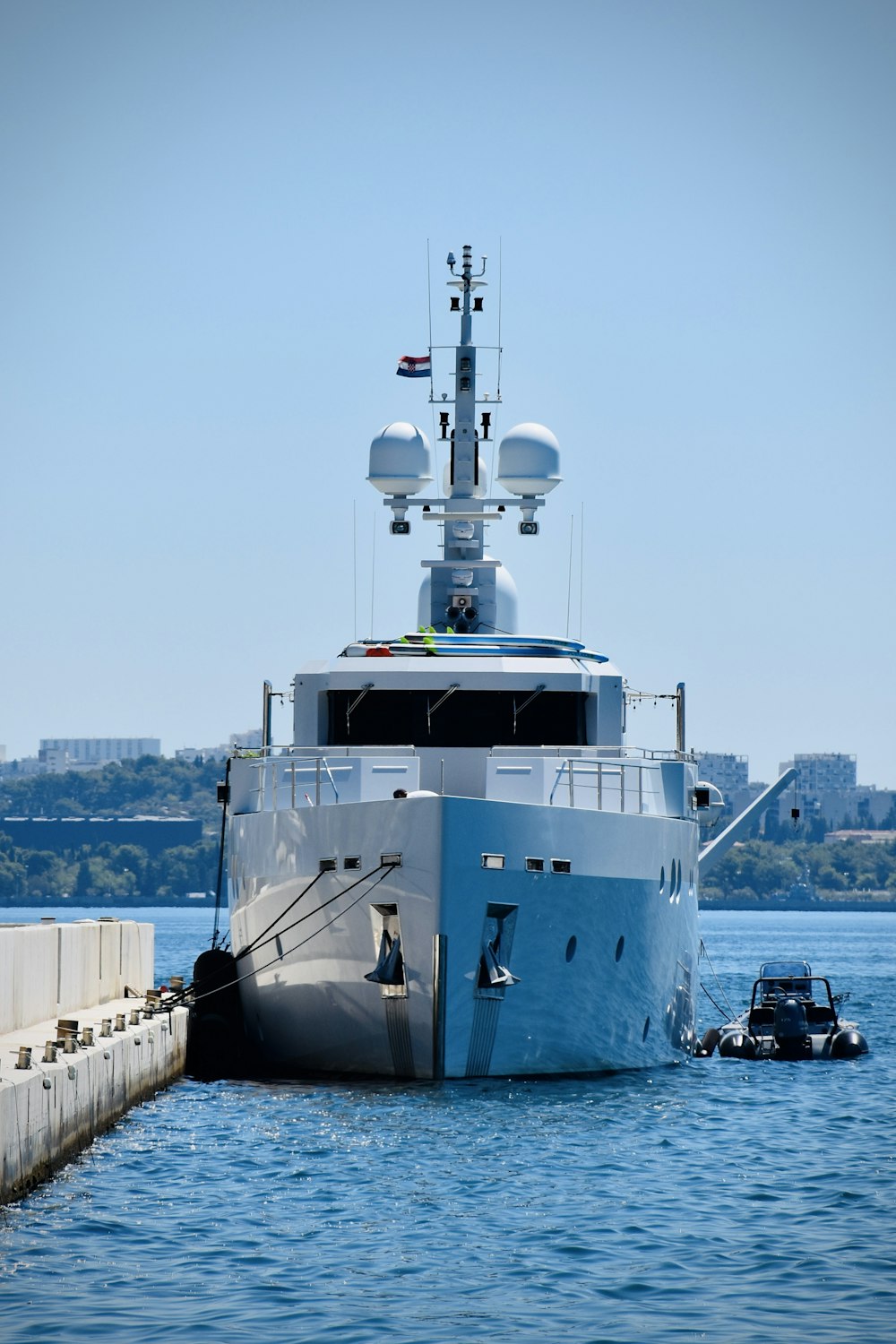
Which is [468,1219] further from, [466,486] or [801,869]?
[801,869]

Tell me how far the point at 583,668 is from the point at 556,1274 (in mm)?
13144

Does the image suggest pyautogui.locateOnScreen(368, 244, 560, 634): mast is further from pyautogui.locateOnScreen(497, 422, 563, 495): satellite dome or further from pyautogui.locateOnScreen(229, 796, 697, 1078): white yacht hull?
pyautogui.locateOnScreen(229, 796, 697, 1078): white yacht hull

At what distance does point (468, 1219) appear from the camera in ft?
50.8

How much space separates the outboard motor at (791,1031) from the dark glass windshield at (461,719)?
6050mm

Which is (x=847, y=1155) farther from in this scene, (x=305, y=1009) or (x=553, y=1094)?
(x=305, y=1009)

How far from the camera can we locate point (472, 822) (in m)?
21.2

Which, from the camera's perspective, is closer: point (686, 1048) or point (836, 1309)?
point (836, 1309)

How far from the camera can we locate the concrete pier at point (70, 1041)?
1599 centimetres

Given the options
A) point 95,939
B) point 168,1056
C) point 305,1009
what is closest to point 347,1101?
point 305,1009

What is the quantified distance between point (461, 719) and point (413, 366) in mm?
7524

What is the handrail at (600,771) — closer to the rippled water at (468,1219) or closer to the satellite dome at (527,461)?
the rippled water at (468,1219)

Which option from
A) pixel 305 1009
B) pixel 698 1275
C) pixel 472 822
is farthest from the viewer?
pixel 305 1009

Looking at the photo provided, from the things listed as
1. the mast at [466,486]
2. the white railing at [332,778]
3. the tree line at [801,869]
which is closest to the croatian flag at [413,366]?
the mast at [466,486]

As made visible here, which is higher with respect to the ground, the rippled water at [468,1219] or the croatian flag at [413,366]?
the croatian flag at [413,366]
